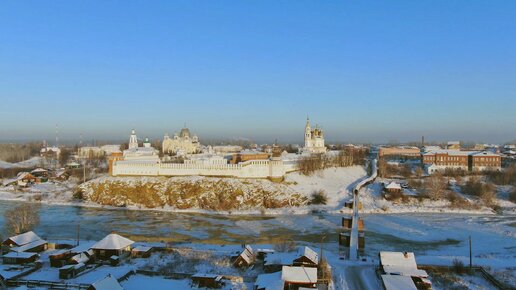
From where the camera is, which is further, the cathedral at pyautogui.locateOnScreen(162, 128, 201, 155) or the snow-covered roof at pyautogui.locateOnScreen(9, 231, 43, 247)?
the cathedral at pyautogui.locateOnScreen(162, 128, 201, 155)

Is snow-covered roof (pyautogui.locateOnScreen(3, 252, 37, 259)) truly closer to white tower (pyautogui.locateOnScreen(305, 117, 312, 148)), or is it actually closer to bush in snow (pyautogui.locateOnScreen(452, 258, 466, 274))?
bush in snow (pyautogui.locateOnScreen(452, 258, 466, 274))

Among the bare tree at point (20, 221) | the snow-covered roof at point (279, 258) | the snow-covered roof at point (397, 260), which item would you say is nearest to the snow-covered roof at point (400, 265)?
the snow-covered roof at point (397, 260)

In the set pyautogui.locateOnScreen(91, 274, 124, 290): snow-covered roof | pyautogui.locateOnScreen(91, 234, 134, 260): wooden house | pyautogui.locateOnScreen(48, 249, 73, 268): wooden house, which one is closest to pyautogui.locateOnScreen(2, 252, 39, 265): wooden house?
pyautogui.locateOnScreen(48, 249, 73, 268): wooden house

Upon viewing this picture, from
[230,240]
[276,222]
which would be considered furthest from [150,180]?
[230,240]

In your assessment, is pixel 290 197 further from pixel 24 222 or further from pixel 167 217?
pixel 24 222

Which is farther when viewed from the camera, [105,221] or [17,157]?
[17,157]

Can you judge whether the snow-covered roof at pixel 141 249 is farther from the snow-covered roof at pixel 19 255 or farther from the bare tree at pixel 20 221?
the bare tree at pixel 20 221

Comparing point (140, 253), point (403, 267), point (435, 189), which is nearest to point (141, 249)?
point (140, 253)
